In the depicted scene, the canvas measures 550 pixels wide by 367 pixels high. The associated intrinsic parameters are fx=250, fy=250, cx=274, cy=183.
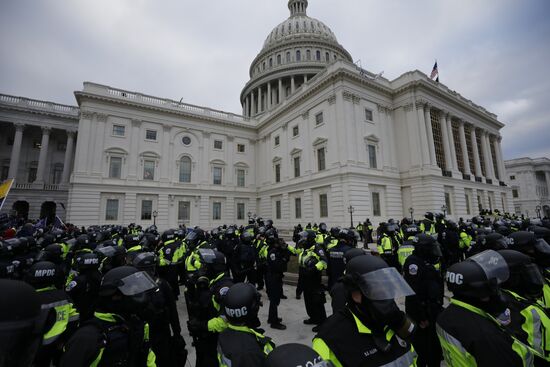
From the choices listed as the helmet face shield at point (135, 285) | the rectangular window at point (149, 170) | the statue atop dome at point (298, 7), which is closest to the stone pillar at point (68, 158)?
the rectangular window at point (149, 170)

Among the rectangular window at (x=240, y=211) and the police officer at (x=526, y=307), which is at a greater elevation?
the rectangular window at (x=240, y=211)

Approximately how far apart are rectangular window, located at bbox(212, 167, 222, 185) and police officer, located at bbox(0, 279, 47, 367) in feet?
99.7

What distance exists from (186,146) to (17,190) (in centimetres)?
2000

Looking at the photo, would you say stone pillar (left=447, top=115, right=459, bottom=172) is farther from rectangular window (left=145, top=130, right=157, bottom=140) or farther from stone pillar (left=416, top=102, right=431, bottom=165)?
rectangular window (left=145, top=130, right=157, bottom=140)

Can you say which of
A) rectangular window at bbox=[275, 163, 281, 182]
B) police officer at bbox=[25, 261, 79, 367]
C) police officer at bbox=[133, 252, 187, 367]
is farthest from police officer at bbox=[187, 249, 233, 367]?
rectangular window at bbox=[275, 163, 281, 182]

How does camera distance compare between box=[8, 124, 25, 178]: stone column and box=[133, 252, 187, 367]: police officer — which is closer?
box=[133, 252, 187, 367]: police officer

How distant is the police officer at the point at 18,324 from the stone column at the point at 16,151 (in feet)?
131

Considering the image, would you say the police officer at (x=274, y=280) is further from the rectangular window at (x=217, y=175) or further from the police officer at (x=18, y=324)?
the rectangular window at (x=217, y=175)

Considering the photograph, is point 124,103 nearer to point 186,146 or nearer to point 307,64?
point 186,146

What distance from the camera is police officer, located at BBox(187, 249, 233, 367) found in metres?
2.97

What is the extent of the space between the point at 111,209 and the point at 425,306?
2846 cm

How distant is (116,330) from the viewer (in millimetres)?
2021

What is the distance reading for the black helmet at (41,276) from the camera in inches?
114

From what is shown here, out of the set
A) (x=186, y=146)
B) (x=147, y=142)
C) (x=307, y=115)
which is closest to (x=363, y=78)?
(x=307, y=115)
